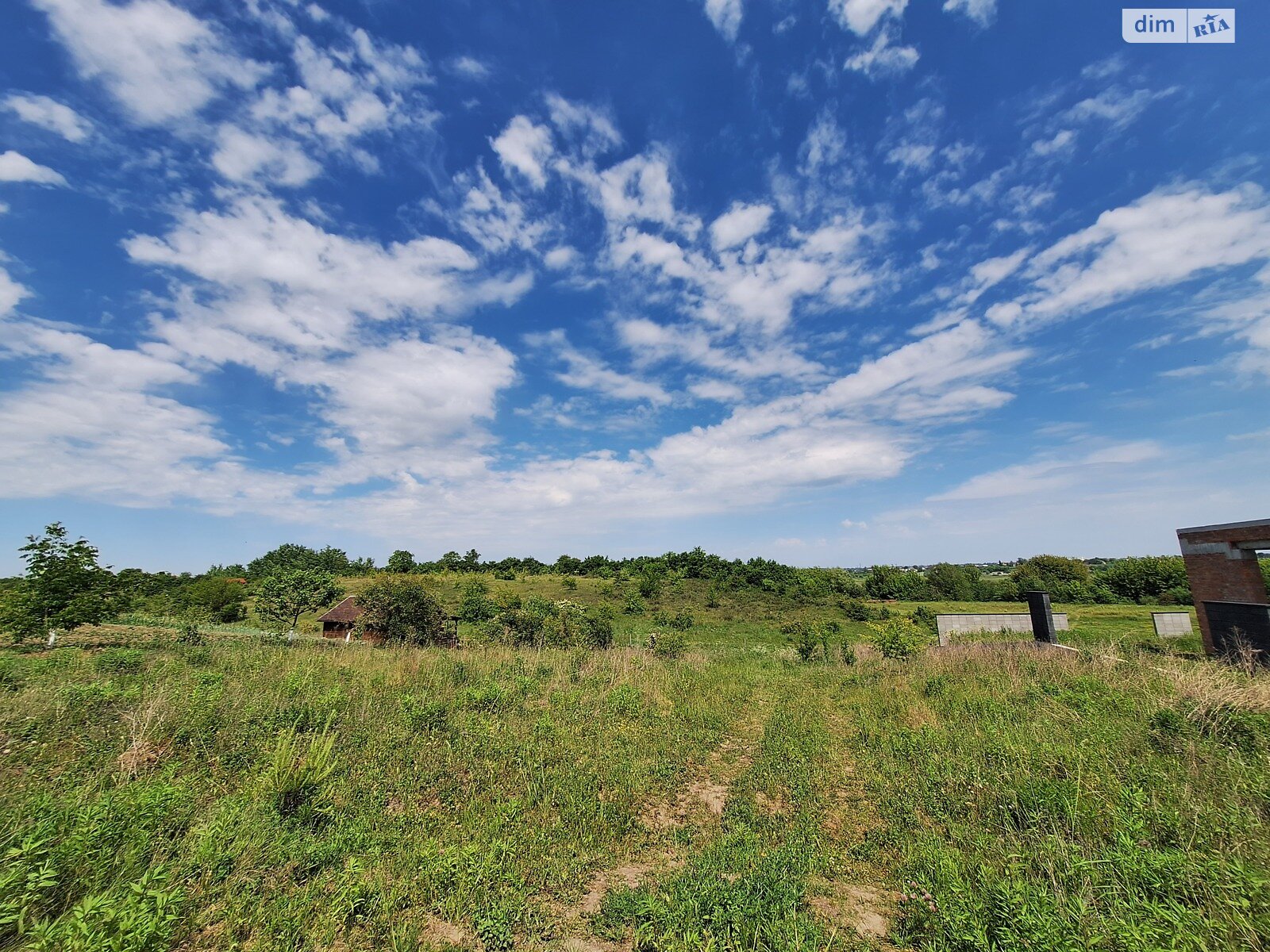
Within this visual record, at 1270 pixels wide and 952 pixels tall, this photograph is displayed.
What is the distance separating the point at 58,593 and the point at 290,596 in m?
20.8

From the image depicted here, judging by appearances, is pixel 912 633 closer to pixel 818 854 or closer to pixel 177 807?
pixel 818 854

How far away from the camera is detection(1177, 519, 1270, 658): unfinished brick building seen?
1080 cm

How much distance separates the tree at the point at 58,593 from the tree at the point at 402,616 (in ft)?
25.6

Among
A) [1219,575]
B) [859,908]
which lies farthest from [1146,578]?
[859,908]

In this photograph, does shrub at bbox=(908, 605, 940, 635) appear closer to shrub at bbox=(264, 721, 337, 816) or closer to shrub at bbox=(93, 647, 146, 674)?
shrub at bbox=(264, 721, 337, 816)

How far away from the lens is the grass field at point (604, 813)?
341 cm

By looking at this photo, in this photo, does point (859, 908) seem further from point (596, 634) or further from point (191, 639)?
point (596, 634)

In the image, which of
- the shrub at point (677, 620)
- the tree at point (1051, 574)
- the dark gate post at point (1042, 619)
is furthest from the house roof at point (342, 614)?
the tree at point (1051, 574)

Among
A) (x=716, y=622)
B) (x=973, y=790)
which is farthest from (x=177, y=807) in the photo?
(x=716, y=622)

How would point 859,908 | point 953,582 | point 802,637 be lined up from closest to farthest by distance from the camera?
point 859,908 → point 802,637 → point 953,582

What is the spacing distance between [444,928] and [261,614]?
31.7m

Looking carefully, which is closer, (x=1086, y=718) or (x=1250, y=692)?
(x=1250, y=692)

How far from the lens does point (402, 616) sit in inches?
698

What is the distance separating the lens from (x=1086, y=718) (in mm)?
7488
